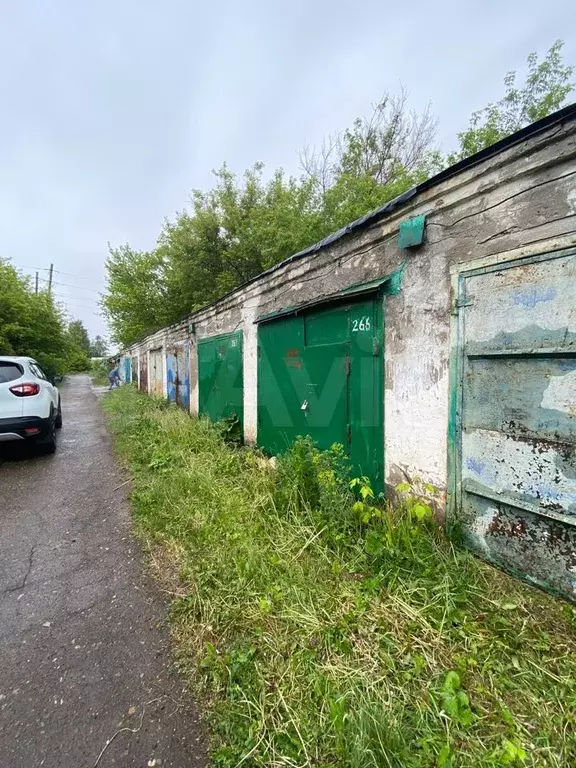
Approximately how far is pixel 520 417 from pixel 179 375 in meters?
8.94

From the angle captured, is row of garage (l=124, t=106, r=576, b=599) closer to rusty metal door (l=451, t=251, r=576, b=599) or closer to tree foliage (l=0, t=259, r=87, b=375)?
rusty metal door (l=451, t=251, r=576, b=599)

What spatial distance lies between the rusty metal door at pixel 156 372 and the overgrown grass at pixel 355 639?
31.9 ft

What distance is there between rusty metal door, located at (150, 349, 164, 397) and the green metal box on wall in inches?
201

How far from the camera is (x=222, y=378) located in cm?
651

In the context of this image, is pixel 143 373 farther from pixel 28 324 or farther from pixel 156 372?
pixel 28 324

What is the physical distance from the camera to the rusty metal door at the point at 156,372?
12242 millimetres

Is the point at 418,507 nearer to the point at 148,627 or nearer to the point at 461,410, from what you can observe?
the point at 461,410

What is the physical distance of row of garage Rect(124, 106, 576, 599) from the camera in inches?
76.6

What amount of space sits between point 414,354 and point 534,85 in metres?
19.1

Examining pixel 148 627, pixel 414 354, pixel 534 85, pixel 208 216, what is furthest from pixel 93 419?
pixel 534 85

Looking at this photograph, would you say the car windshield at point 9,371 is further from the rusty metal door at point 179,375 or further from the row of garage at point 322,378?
the rusty metal door at point 179,375

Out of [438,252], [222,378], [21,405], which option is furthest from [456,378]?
[21,405]

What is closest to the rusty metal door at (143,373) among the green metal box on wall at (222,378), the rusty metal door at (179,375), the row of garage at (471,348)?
the rusty metal door at (179,375)

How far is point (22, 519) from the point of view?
379 cm
